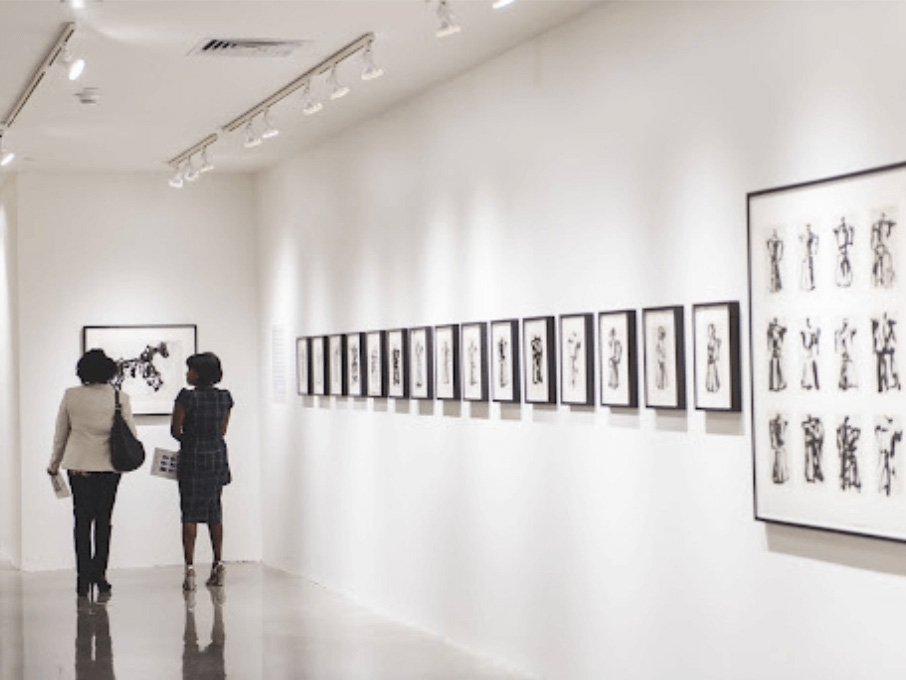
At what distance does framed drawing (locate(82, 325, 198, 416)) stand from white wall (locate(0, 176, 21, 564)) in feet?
2.83

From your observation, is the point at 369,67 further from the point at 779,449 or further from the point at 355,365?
the point at 355,365

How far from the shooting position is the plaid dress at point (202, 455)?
1200 centimetres

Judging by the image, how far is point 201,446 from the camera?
39.8 feet

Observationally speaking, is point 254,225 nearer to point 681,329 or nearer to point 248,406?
point 248,406

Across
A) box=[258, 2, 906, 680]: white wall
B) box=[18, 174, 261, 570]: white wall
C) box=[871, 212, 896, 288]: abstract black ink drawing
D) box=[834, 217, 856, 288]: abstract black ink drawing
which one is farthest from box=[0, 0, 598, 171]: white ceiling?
box=[871, 212, 896, 288]: abstract black ink drawing

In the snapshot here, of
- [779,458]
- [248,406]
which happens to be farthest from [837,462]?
[248,406]

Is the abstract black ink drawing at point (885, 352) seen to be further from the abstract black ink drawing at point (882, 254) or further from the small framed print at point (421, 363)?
the small framed print at point (421, 363)

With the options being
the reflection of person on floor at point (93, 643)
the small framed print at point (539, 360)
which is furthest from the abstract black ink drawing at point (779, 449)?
the reflection of person on floor at point (93, 643)

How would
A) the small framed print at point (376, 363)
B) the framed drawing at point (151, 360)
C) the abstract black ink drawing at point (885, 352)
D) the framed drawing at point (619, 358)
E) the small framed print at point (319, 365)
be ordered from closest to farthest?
the abstract black ink drawing at point (885, 352)
the framed drawing at point (619, 358)
the small framed print at point (376, 363)
the small framed print at point (319, 365)
the framed drawing at point (151, 360)

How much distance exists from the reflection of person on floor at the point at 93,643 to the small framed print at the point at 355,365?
87.8 inches

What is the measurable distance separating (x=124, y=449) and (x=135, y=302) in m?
2.72

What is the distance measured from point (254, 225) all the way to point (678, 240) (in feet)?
25.6

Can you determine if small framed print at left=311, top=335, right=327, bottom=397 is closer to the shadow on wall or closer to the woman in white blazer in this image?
the woman in white blazer

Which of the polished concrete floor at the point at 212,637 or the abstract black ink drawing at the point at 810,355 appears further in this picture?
the polished concrete floor at the point at 212,637
